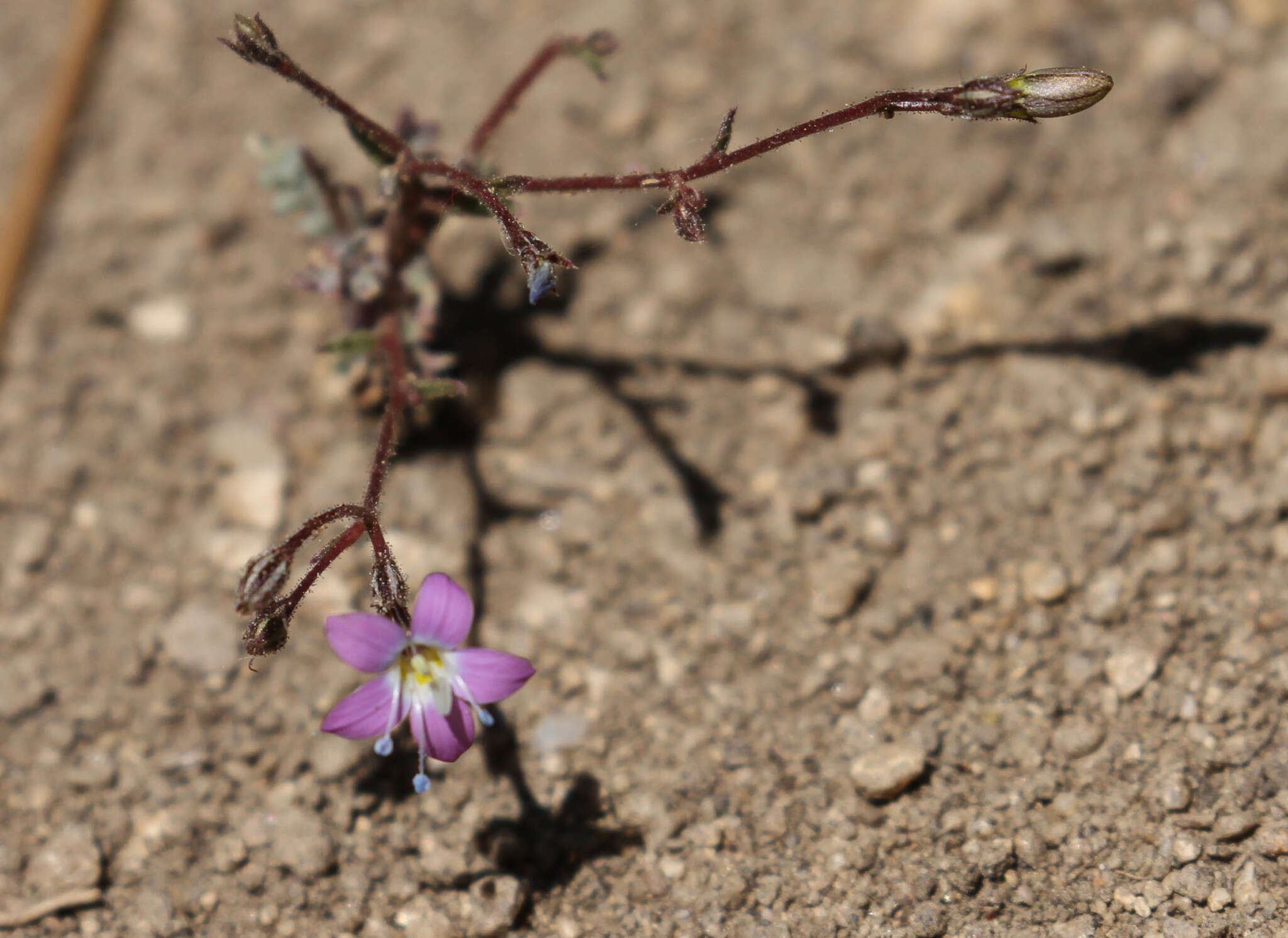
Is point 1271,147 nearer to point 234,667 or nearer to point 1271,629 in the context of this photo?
point 1271,629

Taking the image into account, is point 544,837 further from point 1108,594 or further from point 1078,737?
point 1108,594

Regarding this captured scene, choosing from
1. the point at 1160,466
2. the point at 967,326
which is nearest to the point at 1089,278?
the point at 967,326

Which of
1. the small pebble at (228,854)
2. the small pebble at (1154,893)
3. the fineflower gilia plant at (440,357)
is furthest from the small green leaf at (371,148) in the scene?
the small pebble at (1154,893)

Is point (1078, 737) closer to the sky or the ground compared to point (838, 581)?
closer to the ground

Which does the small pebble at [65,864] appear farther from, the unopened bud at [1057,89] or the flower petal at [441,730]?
the unopened bud at [1057,89]

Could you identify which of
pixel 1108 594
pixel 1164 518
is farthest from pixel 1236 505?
pixel 1108 594

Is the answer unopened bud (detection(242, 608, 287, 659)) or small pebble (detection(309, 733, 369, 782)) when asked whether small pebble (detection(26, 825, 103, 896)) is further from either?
unopened bud (detection(242, 608, 287, 659))

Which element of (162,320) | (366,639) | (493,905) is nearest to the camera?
(366,639)
